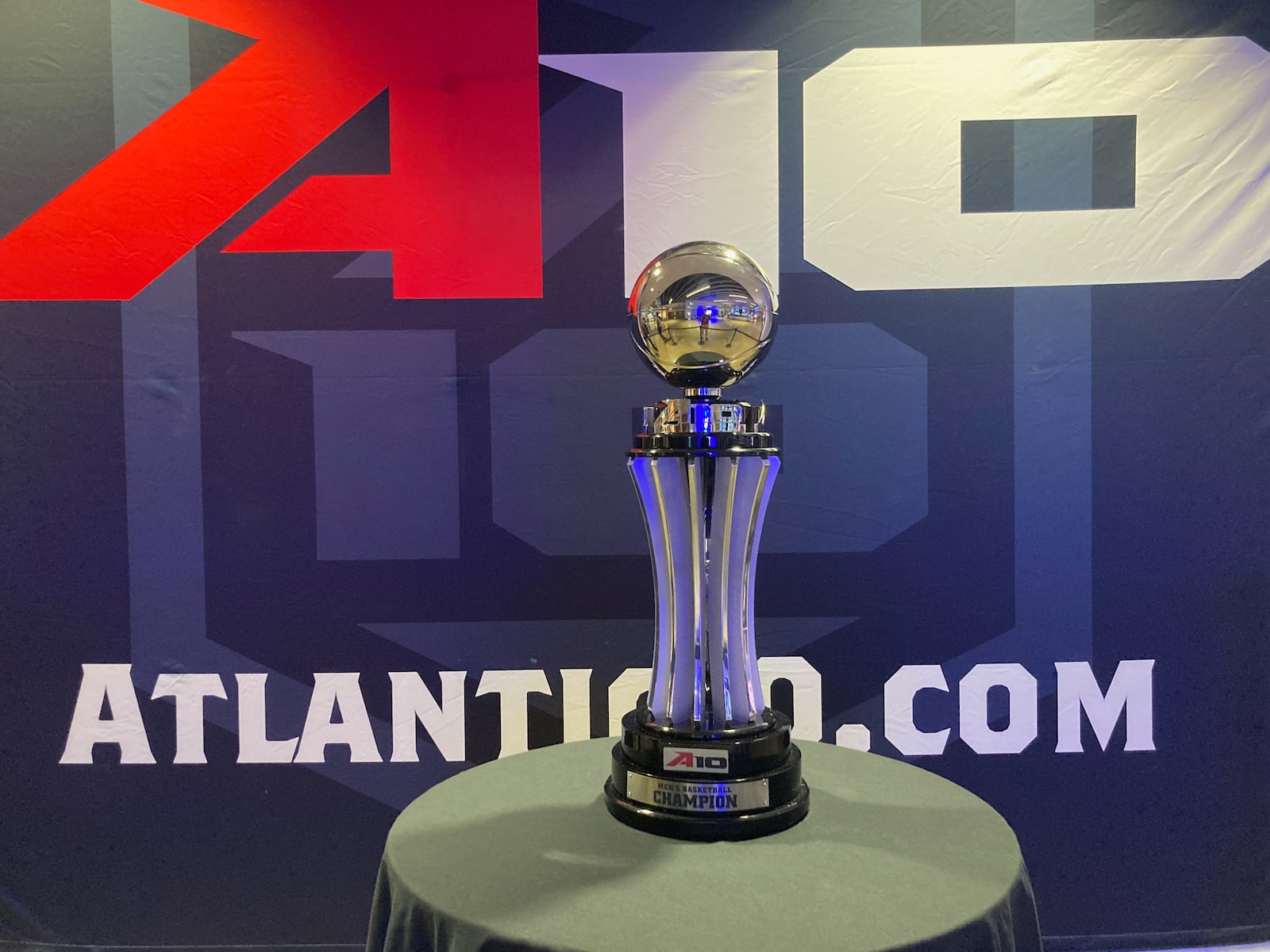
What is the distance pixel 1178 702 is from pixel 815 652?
75cm

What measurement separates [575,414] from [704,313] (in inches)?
31.9

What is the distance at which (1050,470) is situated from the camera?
5.31ft

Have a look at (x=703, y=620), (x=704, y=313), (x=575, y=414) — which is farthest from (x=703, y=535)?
(x=575, y=414)

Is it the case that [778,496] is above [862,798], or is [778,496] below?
above

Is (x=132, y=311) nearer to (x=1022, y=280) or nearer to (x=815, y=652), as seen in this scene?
(x=815, y=652)

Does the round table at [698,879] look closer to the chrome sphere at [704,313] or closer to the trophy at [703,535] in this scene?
the trophy at [703,535]

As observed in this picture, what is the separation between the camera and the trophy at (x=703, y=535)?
83 centimetres

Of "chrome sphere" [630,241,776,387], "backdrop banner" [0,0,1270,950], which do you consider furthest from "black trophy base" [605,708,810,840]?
"backdrop banner" [0,0,1270,950]

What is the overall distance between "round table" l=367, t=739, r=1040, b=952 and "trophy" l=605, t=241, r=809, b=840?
0.06 metres

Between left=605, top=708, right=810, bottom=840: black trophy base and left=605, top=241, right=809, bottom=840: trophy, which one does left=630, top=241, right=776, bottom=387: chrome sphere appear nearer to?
left=605, top=241, right=809, bottom=840: trophy

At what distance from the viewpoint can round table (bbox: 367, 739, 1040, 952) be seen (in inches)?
24.8

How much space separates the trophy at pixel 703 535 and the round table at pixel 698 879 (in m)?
A: 0.06

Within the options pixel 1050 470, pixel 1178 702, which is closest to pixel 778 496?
pixel 1050 470

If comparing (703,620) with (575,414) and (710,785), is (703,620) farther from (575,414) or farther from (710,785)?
(575,414)
